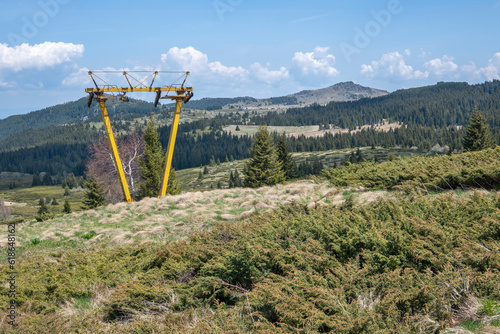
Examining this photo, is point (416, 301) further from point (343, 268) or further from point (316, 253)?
point (316, 253)

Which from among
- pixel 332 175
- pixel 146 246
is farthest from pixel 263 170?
pixel 146 246

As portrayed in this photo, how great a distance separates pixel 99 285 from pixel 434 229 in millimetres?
8495

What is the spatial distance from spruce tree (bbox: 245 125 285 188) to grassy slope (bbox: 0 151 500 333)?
123 ft

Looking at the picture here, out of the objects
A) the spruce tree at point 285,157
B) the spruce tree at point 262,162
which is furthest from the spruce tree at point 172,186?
the spruce tree at point 285,157

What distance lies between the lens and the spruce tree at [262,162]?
49.3 meters

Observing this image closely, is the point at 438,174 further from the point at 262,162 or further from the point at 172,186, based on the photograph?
the point at 262,162

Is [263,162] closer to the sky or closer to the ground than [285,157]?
closer to the sky

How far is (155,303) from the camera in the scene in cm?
764

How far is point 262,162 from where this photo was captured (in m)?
49.7

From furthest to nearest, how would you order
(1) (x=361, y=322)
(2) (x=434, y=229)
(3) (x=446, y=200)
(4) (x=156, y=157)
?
(4) (x=156, y=157)
(3) (x=446, y=200)
(2) (x=434, y=229)
(1) (x=361, y=322)

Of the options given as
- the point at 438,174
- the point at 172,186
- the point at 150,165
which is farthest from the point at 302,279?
the point at 172,186

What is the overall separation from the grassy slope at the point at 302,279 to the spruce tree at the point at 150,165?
30150mm

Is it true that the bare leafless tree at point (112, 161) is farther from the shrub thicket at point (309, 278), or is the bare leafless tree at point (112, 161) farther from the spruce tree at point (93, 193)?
the shrub thicket at point (309, 278)

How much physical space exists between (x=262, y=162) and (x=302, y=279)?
4355 centimetres
